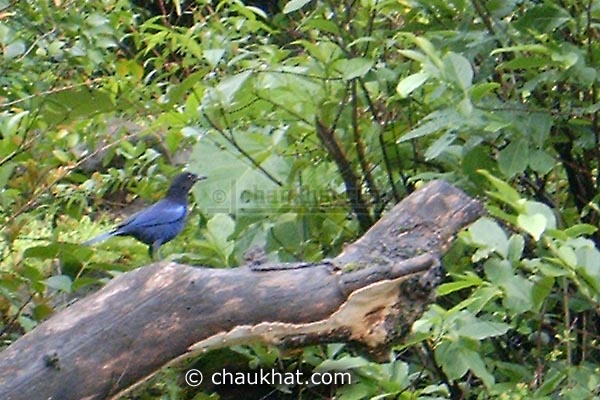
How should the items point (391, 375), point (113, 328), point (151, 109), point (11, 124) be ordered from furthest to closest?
point (151, 109) < point (11, 124) < point (391, 375) < point (113, 328)

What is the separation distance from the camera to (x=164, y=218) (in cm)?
331

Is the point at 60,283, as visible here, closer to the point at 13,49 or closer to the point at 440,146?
the point at 13,49

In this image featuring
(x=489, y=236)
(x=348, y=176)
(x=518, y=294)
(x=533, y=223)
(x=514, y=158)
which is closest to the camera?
(x=533, y=223)

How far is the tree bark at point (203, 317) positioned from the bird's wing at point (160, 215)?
4.46 ft

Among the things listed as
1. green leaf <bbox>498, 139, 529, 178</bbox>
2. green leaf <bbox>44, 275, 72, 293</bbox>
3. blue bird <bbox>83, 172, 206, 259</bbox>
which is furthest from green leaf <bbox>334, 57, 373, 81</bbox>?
blue bird <bbox>83, 172, 206, 259</bbox>

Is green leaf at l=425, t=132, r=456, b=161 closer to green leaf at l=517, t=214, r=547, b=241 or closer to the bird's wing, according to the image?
green leaf at l=517, t=214, r=547, b=241

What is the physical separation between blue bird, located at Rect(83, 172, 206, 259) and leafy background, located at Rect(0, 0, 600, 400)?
23 cm

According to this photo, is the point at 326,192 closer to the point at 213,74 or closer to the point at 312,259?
the point at 312,259

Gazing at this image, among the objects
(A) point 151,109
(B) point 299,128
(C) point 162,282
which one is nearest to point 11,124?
(A) point 151,109

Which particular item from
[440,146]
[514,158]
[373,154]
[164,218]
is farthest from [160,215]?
[514,158]

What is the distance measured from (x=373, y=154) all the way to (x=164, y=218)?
2.98 feet

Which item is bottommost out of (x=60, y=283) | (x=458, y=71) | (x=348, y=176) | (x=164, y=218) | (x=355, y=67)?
(x=164, y=218)

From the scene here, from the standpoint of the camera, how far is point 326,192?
2764mm

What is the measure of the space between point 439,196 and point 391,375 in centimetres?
40
